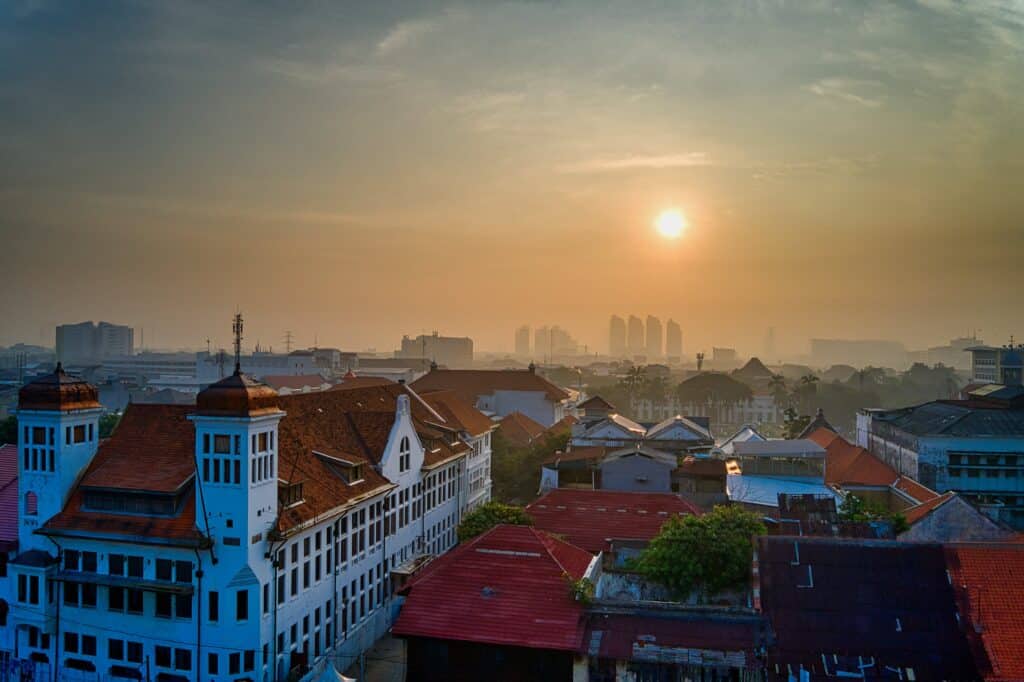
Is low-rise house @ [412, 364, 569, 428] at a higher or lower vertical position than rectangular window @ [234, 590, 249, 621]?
higher

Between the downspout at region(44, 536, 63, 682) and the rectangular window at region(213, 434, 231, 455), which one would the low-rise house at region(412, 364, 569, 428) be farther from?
the rectangular window at region(213, 434, 231, 455)

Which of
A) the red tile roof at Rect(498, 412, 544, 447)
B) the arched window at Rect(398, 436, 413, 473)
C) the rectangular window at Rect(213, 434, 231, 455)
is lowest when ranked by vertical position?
the red tile roof at Rect(498, 412, 544, 447)

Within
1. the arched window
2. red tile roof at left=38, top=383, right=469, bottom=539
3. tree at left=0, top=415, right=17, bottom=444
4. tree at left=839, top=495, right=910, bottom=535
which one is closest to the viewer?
red tile roof at left=38, top=383, right=469, bottom=539

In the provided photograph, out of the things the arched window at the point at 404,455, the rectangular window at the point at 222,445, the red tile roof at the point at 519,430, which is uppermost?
the rectangular window at the point at 222,445

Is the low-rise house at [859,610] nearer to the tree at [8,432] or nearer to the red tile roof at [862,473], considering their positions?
the red tile roof at [862,473]

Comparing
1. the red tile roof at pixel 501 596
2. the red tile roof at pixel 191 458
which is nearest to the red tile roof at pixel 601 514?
the red tile roof at pixel 501 596

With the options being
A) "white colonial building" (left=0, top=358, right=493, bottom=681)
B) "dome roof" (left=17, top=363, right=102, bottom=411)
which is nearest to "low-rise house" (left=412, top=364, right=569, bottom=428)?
"white colonial building" (left=0, top=358, right=493, bottom=681)

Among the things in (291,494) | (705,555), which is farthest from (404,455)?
(705,555)
